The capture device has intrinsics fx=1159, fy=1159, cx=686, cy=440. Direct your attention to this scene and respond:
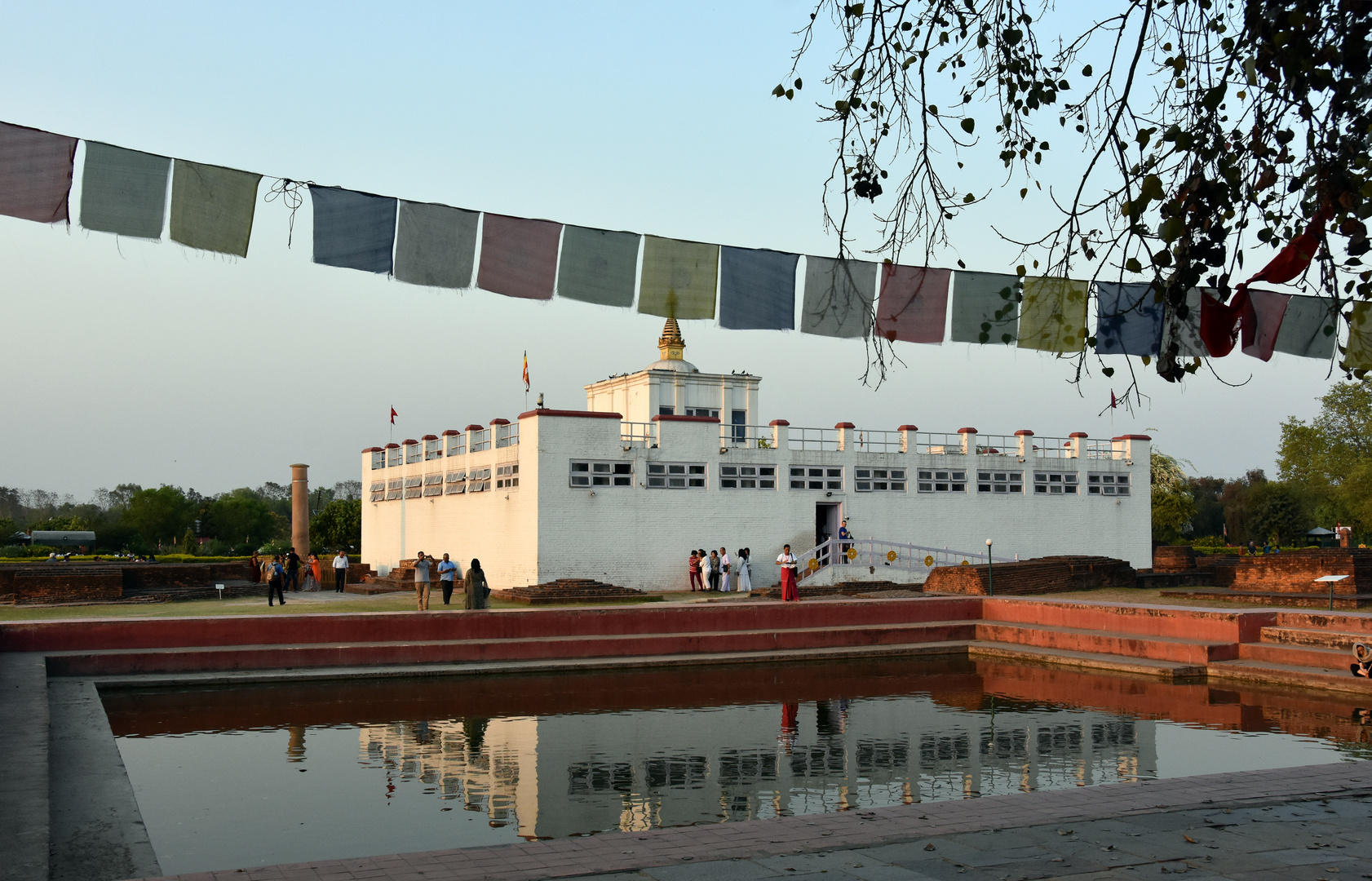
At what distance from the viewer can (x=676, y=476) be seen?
31.9 metres

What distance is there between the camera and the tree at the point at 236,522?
271 feet

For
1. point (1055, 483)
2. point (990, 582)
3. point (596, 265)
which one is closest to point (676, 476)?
point (990, 582)

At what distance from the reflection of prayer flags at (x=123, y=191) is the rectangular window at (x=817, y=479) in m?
25.4

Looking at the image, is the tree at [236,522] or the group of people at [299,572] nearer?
the group of people at [299,572]

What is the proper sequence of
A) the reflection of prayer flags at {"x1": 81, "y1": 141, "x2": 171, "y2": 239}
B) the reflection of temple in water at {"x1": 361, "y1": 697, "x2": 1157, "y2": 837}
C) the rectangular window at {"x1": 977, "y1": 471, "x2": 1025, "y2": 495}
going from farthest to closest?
the rectangular window at {"x1": 977, "y1": 471, "x2": 1025, "y2": 495}
the reflection of prayer flags at {"x1": 81, "y1": 141, "x2": 171, "y2": 239}
the reflection of temple in water at {"x1": 361, "y1": 697, "x2": 1157, "y2": 837}

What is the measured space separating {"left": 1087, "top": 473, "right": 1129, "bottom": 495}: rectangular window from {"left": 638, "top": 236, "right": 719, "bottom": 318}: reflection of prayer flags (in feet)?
97.9

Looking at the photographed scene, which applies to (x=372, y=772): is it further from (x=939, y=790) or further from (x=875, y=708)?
(x=875, y=708)

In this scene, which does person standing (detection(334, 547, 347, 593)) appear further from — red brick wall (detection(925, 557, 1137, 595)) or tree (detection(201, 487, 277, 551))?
tree (detection(201, 487, 277, 551))

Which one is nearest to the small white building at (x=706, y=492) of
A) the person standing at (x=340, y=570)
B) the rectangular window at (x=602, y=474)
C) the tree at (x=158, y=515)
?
the rectangular window at (x=602, y=474)

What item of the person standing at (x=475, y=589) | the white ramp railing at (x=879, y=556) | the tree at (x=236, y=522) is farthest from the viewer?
the tree at (x=236, y=522)

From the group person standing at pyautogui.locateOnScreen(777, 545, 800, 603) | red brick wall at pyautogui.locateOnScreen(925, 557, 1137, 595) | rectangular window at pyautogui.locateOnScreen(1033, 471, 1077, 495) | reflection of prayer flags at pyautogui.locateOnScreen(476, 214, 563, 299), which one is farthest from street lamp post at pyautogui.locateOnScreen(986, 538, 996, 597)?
reflection of prayer flags at pyautogui.locateOnScreen(476, 214, 563, 299)

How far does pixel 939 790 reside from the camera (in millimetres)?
8867

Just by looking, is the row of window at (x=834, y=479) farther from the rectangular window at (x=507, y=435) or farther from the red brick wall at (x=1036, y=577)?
the red brick wall at (x=1036, y=577)

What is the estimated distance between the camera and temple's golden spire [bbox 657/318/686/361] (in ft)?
137
